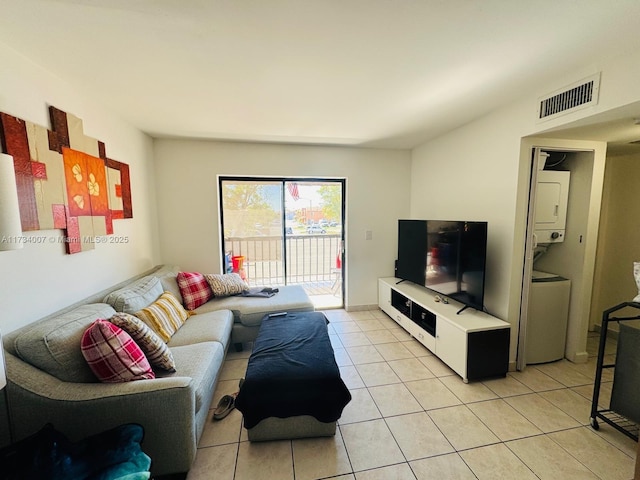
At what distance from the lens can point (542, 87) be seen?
1951 mm

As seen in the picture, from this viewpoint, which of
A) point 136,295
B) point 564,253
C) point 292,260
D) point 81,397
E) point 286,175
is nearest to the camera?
point 81,397

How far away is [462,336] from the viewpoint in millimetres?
2199

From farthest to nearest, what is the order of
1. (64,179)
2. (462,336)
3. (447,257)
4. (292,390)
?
(447,257) → (462,336) → (64,179) → (292,390)

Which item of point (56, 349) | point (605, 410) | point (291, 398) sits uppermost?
point (56, 349)

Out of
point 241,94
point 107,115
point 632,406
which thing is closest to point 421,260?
point 632,406

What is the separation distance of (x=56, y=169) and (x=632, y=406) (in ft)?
12.8

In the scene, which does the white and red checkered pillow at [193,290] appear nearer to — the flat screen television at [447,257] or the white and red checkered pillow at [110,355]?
the white and red checkered pillow at [110,355]

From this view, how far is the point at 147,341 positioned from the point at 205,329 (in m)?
0.65

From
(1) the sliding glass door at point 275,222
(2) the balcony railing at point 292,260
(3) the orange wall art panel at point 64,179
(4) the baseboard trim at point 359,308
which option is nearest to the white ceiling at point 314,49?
(3) the orange wall art panel at point 64,179

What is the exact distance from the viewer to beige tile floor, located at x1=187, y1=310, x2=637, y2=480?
1.46m

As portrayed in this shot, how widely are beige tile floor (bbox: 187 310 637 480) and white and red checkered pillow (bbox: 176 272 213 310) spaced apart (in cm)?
83

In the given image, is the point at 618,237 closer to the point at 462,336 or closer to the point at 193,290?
the point at 462,336

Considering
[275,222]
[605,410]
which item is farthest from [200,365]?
[605,410]

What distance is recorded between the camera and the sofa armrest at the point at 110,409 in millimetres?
1232
